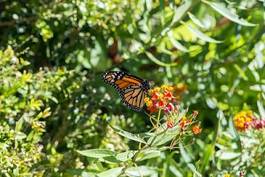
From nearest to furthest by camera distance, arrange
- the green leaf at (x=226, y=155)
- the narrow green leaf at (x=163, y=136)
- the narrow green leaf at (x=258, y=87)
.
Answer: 1. the narrow green leaf at (x=163, y=136)
2. the green leaf at (x=226, y=155)
3. the narrow green leaf at (x=258, y=87)

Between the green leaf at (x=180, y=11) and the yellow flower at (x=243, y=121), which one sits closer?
the yellow flower at (x=243, y=121)

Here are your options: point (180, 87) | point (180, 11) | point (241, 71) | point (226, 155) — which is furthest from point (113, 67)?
point (226, 155)

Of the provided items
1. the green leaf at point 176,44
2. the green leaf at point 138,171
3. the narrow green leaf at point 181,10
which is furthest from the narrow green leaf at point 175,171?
the narrow green leaf at point 181,10

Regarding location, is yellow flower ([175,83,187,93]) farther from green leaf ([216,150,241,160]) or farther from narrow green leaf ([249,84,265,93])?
green leaf ([216,150,241,160])

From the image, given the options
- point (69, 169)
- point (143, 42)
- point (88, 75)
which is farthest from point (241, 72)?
point (69, 169)

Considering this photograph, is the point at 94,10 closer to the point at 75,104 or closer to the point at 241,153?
the point at 75,104

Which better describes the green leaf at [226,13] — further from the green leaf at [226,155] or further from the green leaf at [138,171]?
the green leaf at [138,171]
